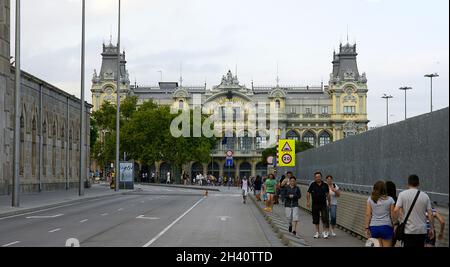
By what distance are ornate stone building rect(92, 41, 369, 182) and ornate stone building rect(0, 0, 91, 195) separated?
252ft

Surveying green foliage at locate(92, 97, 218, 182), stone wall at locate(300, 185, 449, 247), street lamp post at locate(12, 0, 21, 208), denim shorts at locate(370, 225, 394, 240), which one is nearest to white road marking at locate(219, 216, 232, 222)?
stone wall at locate(300, 185, 449, 247)

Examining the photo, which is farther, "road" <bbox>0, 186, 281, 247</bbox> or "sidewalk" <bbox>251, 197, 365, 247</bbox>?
"road" <bbox>0, 186, 281, 247</bbox>

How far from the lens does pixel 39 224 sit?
2567cm

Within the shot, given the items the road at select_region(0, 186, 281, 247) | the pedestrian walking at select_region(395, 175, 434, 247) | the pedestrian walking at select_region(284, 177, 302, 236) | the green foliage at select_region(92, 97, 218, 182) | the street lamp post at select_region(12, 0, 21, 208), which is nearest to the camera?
the pedestrian walking at select_region(395, 175, 434, 247)

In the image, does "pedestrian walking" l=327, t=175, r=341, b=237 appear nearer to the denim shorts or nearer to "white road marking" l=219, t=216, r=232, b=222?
"white road marking" l=219, t=216, r=232, b=222

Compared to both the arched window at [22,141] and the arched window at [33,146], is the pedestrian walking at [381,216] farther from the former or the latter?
the arched window at [33,146]

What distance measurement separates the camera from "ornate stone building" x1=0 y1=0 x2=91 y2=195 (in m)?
47.4

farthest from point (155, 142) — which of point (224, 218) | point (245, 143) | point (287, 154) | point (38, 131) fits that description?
point (224, 218)

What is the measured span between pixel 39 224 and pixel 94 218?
3.82 meters

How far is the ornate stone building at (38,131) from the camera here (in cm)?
4741

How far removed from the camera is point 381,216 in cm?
1227

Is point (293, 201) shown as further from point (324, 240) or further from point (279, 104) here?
point (279, 104)

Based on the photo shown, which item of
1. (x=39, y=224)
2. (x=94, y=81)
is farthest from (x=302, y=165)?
(x=94, y=81)

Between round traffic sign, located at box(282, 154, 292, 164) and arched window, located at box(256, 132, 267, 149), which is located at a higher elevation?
arched window, located at box(256, 132, 267, 149)
